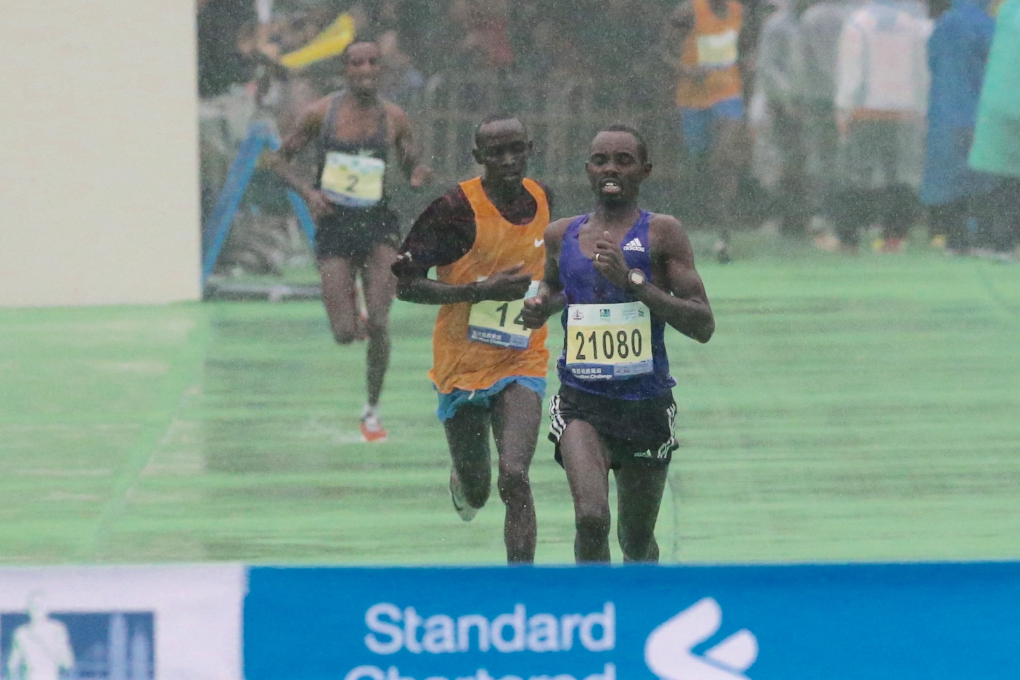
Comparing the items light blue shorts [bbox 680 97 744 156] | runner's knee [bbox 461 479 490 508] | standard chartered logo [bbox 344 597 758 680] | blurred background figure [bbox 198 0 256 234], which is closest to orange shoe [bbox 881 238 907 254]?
light blue shorts [bbox 680 97 744 156]

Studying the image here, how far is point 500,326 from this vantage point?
22.1 feet

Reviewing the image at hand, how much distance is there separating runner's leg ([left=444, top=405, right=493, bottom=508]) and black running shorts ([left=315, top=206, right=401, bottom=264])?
2.35 meters

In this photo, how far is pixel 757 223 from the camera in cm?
1659

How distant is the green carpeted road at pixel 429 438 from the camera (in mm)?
8016

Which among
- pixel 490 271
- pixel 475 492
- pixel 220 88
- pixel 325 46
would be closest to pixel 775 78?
pixel 325 46

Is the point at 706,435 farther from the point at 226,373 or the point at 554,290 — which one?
the point at 554,290

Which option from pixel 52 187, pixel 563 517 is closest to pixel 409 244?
pixel 563 517

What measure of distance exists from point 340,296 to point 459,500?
223cm

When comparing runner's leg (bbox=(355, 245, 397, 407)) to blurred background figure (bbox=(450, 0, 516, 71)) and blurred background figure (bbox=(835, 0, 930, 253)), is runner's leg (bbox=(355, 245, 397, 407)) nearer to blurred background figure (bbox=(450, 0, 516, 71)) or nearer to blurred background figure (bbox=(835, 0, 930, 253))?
blurred background figure (bbox=(450, 0, 516, 71))


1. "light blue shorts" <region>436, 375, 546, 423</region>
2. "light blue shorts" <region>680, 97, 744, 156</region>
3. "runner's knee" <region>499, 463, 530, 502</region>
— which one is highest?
"light blue shorts" <region>436, 375, 546, 423</region>

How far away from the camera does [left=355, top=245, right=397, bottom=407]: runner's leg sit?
30.4 feet

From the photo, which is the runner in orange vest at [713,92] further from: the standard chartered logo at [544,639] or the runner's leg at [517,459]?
the standard chartered logo at [544,639]

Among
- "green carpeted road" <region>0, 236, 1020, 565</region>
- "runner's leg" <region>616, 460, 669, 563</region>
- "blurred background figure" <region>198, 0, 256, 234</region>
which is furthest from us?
"blurred background figure" <region>198, 0, 256, 234</region>

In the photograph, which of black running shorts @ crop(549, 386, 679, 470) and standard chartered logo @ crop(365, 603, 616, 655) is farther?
black running shorts @ crop(549, 386, 679, 470)
